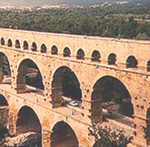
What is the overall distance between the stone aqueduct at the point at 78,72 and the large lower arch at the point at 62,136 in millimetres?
349

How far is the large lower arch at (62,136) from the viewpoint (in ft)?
94.1

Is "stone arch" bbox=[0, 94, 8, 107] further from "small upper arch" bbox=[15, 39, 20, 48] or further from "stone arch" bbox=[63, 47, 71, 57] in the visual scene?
"stone arch" bbox=[63, 47, 71, 57]

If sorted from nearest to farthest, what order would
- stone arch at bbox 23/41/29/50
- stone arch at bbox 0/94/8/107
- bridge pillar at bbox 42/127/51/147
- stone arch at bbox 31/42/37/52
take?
bridge pillar at bbox 42/127/51/147
stone arch at bbox 31/42/37/52
stone arch at bbox 23/41/29/50
stone arch at bbox 0/94/8/107

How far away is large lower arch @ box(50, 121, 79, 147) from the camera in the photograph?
94.1 feet

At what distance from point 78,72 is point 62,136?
6.64 meters

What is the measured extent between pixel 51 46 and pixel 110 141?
35.7 feet

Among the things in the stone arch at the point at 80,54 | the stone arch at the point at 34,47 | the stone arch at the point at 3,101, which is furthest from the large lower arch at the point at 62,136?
the stone arch at the point at 3,101

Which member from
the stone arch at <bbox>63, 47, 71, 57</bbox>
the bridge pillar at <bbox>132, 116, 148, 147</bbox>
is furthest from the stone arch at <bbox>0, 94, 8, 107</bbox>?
the bridge pillar at <bbox>132, 116, 148, 147</bbox>

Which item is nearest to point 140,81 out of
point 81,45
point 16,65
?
point 81,45

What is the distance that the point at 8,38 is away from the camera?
35.0 metres

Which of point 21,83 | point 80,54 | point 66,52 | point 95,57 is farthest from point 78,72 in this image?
point 21,83

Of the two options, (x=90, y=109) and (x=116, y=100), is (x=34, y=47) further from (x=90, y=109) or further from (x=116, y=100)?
(x=116, y=100)

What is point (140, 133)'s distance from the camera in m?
21.3

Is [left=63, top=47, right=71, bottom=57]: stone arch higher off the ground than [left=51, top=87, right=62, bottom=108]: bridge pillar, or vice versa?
[left=63, top=47, right=71, bottom=57]: stone arch
